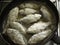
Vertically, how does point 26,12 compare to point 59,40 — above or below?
above

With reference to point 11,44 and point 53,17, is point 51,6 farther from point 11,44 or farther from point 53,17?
point 11,44

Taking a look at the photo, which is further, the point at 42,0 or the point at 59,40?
the point at 42,0

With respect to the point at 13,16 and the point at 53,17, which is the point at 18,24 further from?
the point at 53,17

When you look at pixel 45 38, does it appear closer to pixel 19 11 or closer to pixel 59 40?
pixel 59 40

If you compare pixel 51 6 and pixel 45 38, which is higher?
pixel 51 6

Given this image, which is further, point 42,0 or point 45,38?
point 42,0

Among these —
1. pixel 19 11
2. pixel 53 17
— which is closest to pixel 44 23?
pixel 53 17

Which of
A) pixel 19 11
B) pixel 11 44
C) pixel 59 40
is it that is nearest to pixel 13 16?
pixel 19 11
